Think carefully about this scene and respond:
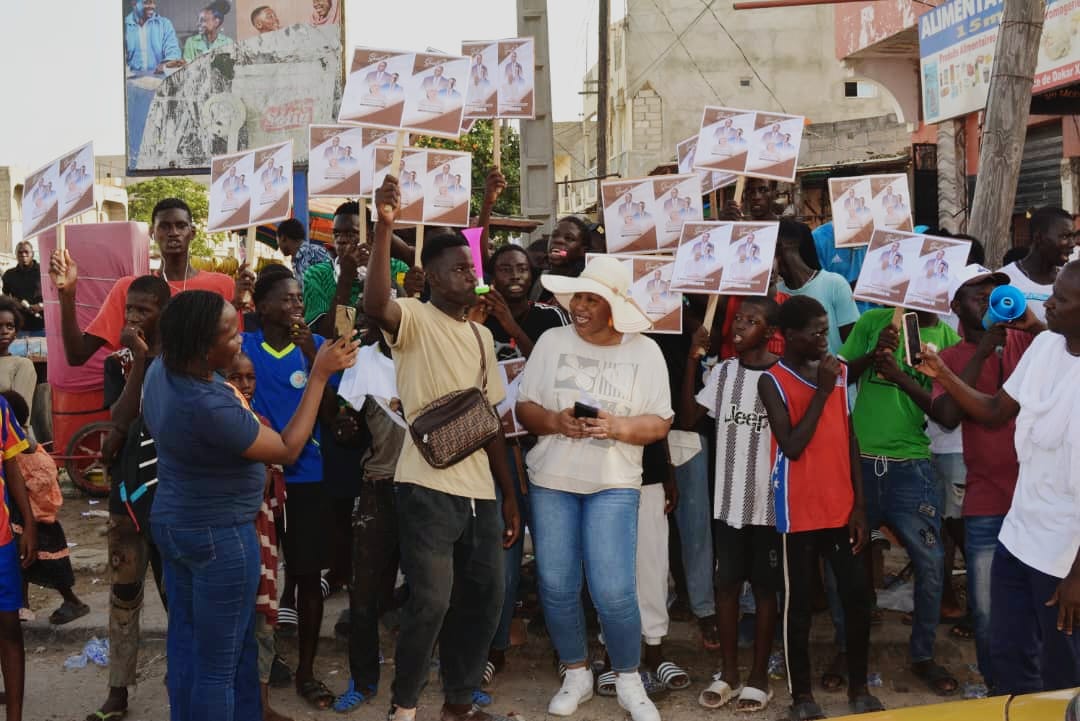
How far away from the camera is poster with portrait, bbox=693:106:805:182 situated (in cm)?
623

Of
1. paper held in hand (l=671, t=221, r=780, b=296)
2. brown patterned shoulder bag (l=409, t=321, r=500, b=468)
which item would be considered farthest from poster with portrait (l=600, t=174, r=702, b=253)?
brown patterned shoulder bag (l=409, t=321, r=500, b=468)

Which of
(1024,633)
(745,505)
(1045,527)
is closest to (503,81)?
(745,505)

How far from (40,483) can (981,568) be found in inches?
168

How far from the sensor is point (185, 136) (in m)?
21.3

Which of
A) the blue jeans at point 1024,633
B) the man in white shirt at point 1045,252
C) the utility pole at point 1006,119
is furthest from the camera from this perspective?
the utility pole at point 1006,119

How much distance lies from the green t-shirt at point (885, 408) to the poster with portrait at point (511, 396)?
167 centimetres

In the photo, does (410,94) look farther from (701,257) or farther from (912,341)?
(912,341)

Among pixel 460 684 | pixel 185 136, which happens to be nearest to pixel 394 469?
pixel 460 684

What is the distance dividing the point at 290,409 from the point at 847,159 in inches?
840

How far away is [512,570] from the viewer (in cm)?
558

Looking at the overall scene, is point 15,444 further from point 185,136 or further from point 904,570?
point 185,136

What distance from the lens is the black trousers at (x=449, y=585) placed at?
4.69 meters

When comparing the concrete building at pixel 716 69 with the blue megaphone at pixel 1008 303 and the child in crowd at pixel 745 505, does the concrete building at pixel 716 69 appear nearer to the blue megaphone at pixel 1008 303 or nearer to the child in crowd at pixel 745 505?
the child in crowd at pixel 745 505

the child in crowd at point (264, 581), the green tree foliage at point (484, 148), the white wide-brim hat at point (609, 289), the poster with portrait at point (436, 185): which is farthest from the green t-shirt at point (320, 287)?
the green tree foliage at point (484, 148)
